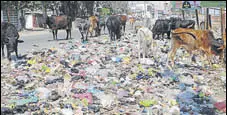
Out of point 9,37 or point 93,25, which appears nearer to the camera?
point 9,37

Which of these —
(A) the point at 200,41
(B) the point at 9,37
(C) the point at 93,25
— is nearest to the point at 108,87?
(A) the point at 200,41

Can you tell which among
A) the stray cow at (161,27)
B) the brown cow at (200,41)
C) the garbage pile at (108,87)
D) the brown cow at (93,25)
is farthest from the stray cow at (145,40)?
the brown cow at (93,25)

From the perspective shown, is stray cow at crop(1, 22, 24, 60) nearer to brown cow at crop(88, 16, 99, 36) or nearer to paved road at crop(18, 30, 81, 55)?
paved road at crop(18, 30, 81, 55)

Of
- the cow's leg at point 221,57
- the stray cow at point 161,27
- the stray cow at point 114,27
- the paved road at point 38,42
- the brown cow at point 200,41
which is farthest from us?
the stray cow at point 161,27

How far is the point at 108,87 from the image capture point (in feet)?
24.9

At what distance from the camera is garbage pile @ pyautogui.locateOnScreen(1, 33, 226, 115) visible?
6.10 meters

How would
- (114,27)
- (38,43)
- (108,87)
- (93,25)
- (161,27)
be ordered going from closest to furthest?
(108,87)
(38,43)
(114,27)
(161,27)
(93,25)

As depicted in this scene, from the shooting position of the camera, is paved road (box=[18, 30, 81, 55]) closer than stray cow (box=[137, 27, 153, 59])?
No

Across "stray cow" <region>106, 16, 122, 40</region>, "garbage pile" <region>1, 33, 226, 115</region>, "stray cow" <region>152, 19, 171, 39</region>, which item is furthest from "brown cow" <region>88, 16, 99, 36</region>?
"garbage pile" <region>1, 33, 226, 115</region>

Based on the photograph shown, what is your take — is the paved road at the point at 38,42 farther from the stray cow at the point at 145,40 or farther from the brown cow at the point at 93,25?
the stray cow at the point at 145,40

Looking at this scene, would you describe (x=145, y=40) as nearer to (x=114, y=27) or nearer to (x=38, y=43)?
(x=114, y=27)

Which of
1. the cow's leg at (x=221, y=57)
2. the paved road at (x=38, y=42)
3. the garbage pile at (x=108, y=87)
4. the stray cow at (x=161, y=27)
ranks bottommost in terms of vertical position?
the garbage pile at (x=108, y=87)

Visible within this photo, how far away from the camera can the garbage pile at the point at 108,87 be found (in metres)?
6.10

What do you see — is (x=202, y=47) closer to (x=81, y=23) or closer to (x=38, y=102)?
(x=38, y=102)
